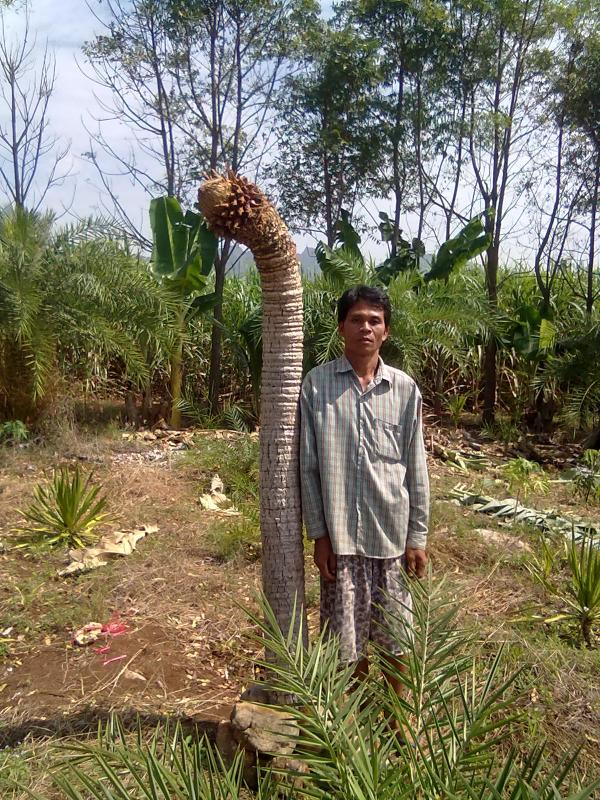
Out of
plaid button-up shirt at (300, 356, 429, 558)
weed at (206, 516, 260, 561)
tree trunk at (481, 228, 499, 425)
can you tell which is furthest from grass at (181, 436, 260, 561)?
tree trunk at (481, 228, 499, 425)

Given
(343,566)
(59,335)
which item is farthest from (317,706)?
(59,335)

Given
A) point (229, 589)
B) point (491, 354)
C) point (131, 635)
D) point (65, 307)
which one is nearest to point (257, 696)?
point (131, 635)

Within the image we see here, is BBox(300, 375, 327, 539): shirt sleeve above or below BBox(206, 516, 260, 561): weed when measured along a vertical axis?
above

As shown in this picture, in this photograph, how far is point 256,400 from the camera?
938cm

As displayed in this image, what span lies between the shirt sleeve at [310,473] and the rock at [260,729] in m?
0.66

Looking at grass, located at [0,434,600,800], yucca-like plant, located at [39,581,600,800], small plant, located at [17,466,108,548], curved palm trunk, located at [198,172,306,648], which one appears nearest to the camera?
yucca-like plant, located at [39,581,600,800]

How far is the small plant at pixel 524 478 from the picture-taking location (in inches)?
256

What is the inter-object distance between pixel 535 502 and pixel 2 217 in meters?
6.56

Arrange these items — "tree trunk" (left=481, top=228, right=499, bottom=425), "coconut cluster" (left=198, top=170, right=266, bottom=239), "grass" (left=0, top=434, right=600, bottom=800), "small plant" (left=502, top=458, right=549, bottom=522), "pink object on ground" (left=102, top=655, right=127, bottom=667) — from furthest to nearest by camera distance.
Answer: "tree trunk" (left=481, top=228, right=499, bottom=425), "small plant" (left=502, top=458, right=549, bottom=522), "pink object on ground" (left=102, top=655, right=127, bottom=667), "grass" (left=0, top=434, right=600, bottom=800), "coconut cluster" (left=198, top=170, right=266, bottom=239)

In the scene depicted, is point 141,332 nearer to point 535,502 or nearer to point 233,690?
point 535,502

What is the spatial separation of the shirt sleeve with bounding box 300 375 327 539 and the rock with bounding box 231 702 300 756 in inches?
26.1

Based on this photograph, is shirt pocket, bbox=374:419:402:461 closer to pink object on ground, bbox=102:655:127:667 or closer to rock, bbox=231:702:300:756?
rock, bbox=231:702:300:756

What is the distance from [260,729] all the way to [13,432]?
18.5 feet

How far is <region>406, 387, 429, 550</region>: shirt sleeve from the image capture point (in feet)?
8.37
